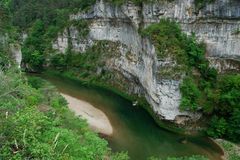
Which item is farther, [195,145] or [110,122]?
[110,122]

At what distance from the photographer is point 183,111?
38750 millimetres

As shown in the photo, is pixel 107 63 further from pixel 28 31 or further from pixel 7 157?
pixel 7 157

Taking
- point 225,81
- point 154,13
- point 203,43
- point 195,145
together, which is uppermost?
point 154,13

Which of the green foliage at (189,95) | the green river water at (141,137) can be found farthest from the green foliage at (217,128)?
the green foliage at (189,95)

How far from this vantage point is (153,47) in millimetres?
41625

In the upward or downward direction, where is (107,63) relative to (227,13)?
downward

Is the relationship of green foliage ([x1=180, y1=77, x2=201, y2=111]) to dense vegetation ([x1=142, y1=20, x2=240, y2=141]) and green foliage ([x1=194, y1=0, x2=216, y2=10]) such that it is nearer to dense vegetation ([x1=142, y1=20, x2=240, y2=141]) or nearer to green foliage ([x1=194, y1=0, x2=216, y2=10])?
dense vegetation ([x1=142, y1=20, x2=240, y2=141])

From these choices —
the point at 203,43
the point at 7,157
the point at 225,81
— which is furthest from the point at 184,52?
the point at 7,157

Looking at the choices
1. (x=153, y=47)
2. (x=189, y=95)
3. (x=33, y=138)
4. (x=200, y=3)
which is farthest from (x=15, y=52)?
(x=33, y=138)

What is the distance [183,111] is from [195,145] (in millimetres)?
4442

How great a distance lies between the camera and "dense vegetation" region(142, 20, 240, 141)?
36.6 meters

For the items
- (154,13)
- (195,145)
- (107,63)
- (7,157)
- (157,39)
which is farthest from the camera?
(107,63)

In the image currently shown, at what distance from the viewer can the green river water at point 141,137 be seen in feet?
111

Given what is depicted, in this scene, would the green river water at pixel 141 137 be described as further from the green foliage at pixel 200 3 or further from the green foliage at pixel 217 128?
the green foliage at pixel 200 3
